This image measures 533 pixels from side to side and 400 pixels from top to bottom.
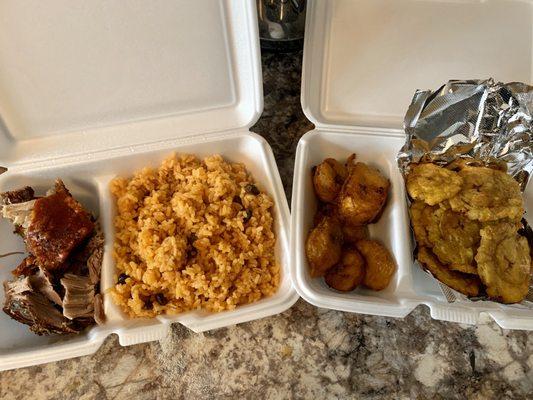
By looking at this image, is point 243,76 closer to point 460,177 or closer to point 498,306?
point 460,177

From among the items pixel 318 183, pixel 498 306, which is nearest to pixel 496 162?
pixel 498 306

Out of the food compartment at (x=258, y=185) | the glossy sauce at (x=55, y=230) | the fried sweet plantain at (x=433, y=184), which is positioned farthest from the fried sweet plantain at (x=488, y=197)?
the glossy sauce at (x=55, y=230)

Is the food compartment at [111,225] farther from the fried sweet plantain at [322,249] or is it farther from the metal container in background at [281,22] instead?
the metal container in background at [281,22]

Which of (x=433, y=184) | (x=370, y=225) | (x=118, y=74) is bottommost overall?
(x=370, y=225)

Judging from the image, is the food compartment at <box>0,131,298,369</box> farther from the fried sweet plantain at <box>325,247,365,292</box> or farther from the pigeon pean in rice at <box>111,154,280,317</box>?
the fried sweet plantain at <box>325,247,365,292</box>

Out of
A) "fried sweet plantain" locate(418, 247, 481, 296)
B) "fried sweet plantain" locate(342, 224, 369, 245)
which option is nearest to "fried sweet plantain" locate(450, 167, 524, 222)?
"fried sweet plantain" locate(418, 247, 481, 296)

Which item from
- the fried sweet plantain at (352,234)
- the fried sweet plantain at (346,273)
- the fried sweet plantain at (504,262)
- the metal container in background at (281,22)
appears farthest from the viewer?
the metal container in background at (281,22)

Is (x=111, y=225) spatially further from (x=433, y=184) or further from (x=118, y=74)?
(x=433, y=184)

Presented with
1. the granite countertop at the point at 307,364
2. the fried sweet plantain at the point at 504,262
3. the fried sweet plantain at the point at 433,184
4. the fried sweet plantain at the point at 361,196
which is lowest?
the granite countertop at the point at 307,364

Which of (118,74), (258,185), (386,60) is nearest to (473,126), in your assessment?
(386,60)
